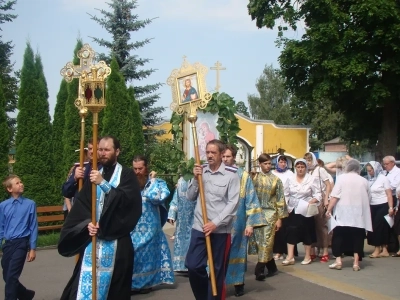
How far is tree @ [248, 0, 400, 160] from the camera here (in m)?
25.3

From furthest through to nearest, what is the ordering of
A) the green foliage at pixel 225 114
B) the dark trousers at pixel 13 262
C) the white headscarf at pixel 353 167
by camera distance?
the white headscarf at pixel 353 167 < the green foliage at pixel 225 114 < the dark trousers at pixel 13 262

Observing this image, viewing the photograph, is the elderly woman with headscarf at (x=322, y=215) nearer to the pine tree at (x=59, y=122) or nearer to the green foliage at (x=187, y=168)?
the green foliage at (x=187, y=168)

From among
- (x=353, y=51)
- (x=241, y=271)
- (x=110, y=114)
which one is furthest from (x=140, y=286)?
(x=353, y=51)

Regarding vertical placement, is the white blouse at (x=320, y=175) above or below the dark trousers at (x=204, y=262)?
above

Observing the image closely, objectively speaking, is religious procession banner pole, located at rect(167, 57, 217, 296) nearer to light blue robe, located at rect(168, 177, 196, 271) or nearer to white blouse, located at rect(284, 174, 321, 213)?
light blue robe, located at rect(168, 177, 196, 271)

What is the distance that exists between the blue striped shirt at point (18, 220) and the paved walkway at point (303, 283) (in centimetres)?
150

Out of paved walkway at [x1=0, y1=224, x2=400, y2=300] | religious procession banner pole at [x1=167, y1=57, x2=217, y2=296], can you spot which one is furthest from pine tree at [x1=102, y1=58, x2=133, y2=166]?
religious procession banner pole at [x1=167, y1=57, x2=217, y2=296]

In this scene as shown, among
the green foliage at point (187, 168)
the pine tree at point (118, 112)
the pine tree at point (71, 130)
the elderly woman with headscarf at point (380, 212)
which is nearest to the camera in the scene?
the green foliage at point (187, 168)

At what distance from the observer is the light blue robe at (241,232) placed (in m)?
7.76

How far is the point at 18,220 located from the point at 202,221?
2166mm

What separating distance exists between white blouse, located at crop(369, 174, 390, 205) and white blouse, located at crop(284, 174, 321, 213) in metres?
1.43

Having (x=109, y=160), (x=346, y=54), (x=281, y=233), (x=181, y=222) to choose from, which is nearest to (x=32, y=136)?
(x=181, y=222)

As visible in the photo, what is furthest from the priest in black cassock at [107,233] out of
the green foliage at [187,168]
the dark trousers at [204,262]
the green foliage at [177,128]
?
the green foliage at [177,128]

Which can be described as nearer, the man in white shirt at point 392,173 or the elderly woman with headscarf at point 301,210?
the elderly woman with headscarf at point 301,210
